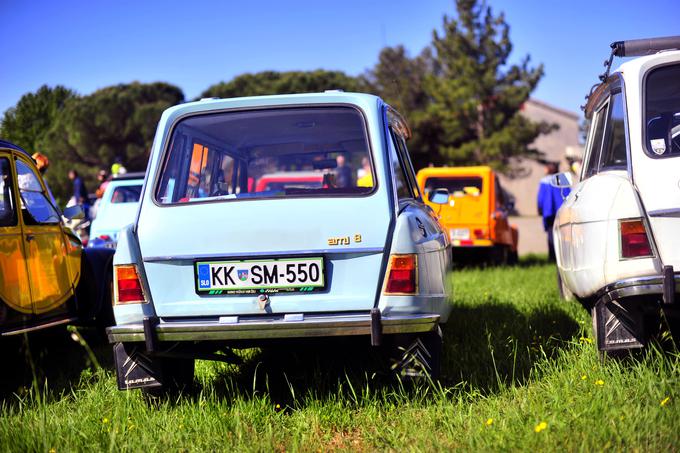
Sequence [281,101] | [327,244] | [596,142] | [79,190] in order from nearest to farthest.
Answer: [327,244]
[281,101]
[596,142]
[79,190]

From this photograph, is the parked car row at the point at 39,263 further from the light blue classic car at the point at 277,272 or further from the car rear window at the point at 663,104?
the car rear window at the point at 663,104

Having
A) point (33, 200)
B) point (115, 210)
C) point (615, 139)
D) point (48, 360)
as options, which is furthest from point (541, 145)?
point (33, 200)

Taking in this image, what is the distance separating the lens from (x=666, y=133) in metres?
4.73

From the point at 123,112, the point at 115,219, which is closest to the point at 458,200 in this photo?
the point at 115,219

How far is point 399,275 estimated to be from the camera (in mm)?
4137

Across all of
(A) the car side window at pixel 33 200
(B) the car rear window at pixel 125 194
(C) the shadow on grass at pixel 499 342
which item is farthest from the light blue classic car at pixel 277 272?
(B) the car rear window at pixel 125 194

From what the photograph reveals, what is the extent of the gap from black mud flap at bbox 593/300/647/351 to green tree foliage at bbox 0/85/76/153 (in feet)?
17.7

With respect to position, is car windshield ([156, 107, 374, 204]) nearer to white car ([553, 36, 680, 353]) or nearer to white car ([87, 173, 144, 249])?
white car ([553, 36, 680, 353])

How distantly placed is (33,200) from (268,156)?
2166mm

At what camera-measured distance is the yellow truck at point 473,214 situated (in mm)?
12641

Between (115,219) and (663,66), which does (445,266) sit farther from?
(115,219)

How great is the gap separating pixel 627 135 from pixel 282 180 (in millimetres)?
2320

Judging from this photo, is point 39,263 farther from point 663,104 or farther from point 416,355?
point 663,104

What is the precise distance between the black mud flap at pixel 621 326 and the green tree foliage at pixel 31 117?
539cm
